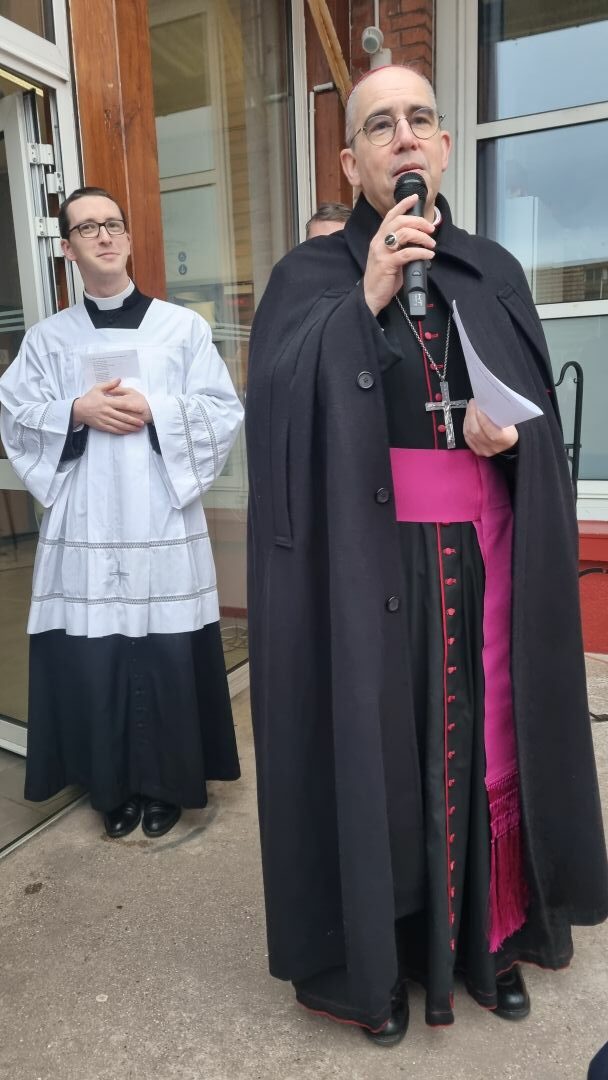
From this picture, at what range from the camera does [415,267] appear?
1.37m

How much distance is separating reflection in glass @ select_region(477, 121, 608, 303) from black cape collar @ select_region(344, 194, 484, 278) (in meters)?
3.76

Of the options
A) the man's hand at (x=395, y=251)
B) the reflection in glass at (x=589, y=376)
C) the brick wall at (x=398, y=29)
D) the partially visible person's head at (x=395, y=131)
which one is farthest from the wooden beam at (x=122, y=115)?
the reflection in glass at (x=589, y=376)

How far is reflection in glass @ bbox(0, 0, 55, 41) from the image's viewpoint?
2.68m

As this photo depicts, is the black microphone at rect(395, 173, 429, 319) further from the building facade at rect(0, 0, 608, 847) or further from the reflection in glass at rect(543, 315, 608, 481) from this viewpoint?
the reflection in glass at rect(543, 315, 608, 481)

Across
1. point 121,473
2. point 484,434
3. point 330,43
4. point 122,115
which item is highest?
point 330,43

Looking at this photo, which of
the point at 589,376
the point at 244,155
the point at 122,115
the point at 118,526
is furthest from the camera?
the point at 589,376

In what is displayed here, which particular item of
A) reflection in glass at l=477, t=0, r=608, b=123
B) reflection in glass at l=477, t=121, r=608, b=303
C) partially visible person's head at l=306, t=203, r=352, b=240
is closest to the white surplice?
partially visible person's head at l=306, t=203, r=352, b=240

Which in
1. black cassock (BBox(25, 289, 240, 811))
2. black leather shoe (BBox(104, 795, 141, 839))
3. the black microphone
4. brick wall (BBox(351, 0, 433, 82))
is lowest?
black leather shoe (BBox(104, 795, 141, 839))

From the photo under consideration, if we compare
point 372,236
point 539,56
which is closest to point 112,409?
point 372,236

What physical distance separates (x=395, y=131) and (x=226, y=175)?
3044 mm

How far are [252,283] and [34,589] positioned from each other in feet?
8.16

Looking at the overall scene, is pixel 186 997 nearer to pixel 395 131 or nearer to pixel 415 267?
pixel 415 267

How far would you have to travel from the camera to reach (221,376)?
9.11 ft

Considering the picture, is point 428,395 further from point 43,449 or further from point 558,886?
point 43,449
